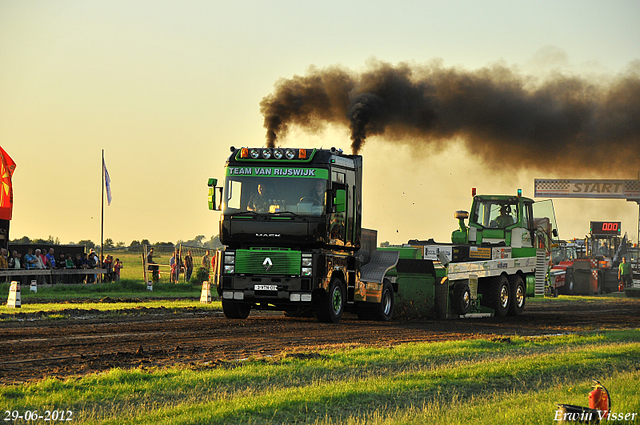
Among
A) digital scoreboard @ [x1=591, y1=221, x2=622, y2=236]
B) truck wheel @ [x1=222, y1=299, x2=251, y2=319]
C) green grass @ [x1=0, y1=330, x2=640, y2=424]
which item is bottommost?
green grass @ [x1=0, y1=330, x2=640, y2=424]

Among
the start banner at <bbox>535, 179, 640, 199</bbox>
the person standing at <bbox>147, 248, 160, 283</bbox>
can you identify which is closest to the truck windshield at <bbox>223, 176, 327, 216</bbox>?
the person standing at <bbox>147, 248, 160, 283</bbox>

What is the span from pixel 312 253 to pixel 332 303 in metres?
1.56

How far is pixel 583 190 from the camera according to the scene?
61625 mm

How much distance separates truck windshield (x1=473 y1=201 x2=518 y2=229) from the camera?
82.1ft

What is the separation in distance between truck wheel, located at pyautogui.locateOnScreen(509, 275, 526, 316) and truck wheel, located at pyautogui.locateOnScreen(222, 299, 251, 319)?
27.6 ft

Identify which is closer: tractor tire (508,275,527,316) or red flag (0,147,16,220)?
tractor tire (508,275,527,316)

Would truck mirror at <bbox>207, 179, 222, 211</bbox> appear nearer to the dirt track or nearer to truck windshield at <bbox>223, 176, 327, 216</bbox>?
truck windshield at <bbox>223, 176, 327, 216</bbox>

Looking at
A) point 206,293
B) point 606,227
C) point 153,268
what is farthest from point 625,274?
point 206,293

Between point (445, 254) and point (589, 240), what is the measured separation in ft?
83.7

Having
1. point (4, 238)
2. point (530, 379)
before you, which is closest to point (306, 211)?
point (530, 379)

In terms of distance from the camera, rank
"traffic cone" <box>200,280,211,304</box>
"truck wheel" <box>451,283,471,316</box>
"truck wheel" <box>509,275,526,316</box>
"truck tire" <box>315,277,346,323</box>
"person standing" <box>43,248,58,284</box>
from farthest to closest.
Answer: "person standing" <box>43,248,58,284</box> < "traffic cone" <box>200,280,211,304</box> < "truck wheel" <box>509,275,526,316</box> < "truck wheel" <box>451,283,471,316</box> < "truck tire" <box>315,277,346,323</box>

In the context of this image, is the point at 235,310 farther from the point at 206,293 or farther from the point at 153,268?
the point at 153,268

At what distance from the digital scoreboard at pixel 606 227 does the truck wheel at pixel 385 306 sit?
2763 centimetres

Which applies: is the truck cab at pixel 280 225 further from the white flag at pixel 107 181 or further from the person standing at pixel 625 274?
the person standing at pixel 625 274
